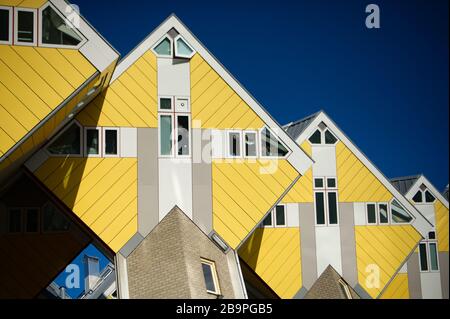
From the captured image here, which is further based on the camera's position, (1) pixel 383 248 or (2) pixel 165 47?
(1) pixel 383 248

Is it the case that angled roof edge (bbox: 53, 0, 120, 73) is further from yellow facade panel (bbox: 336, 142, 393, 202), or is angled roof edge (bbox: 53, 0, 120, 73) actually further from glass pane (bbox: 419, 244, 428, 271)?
glass pane (bbox: 419, 244, 428, 271)

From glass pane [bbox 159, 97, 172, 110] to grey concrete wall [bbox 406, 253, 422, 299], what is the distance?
327 inches

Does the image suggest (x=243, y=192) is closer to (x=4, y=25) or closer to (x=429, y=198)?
(x=4, y=25)

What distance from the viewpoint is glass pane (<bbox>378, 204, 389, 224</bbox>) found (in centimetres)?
1125

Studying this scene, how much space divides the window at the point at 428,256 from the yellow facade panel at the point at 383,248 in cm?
230

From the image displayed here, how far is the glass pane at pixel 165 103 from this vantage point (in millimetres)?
8570

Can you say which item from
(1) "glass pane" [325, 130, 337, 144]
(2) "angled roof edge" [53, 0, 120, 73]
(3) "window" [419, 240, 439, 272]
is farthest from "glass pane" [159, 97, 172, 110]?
(3) "window" [419, 240, 439, 272]

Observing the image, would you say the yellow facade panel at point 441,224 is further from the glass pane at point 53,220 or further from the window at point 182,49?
the glass pane at point 53,220

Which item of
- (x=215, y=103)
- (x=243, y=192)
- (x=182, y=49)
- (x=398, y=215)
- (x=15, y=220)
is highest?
(x=182, y=49)

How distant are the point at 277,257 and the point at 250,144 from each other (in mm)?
3079

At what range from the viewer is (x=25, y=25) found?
6.80 meters

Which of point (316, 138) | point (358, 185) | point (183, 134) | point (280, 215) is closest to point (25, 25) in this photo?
point (183, 134)
